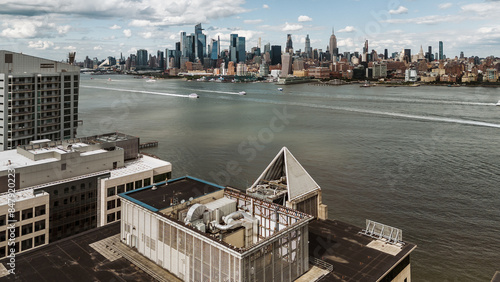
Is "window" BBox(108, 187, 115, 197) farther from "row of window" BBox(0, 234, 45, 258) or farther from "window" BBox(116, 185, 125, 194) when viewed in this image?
"row of window" BBox(0, 234, 45, 258)

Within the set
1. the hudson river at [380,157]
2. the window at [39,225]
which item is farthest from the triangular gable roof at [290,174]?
the window at [39,225]

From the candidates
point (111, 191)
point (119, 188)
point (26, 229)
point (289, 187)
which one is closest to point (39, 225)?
point (26, 229)

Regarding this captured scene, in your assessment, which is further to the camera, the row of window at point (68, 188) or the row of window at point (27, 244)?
the row of window at point (68, 188)

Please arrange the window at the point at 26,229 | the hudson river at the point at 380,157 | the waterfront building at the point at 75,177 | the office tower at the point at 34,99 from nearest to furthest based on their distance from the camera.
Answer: the window at the point at 26,229 < the waterfront building at the point at 75,177 < the hudson river at the point at 380,157 < the office tower at the point at 34,99

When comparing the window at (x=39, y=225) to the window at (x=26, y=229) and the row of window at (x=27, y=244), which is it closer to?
the window at (x=26, y=229)

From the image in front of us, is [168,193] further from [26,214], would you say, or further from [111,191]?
[26,214]
